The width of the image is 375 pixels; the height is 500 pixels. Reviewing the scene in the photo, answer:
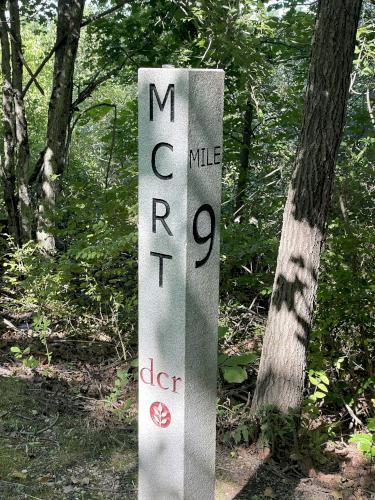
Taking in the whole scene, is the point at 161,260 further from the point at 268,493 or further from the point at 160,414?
the point at 268,493

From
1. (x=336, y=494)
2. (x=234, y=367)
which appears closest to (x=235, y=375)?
(x=234, y=367)

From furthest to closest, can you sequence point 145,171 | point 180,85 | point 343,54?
point 343,54 < point 145,171 < point 180,85

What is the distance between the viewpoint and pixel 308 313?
14.8 ft

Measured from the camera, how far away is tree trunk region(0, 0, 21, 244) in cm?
771

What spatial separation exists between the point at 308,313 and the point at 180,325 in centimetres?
180

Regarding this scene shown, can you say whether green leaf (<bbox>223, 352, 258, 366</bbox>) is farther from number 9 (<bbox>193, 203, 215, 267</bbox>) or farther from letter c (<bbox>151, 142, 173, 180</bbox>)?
letter c (<bbox>151, 142, 173, 180</bbox>)

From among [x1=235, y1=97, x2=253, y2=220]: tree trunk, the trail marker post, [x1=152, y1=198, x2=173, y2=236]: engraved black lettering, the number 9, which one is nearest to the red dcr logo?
the trail marker post

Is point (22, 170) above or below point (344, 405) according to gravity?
above

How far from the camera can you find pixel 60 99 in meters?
7.46

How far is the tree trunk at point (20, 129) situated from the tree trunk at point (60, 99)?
420 millimetres

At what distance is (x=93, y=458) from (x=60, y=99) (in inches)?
179

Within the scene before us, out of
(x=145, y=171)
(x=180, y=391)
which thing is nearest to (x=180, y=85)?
(x=145, y=171)

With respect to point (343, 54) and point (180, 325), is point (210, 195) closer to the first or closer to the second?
point (180, 325)

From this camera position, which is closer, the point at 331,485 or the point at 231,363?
the point at 331,485
